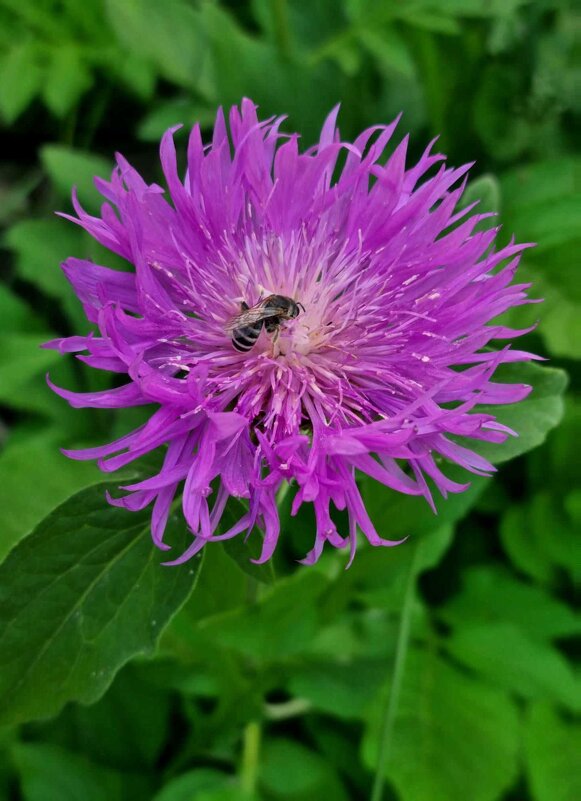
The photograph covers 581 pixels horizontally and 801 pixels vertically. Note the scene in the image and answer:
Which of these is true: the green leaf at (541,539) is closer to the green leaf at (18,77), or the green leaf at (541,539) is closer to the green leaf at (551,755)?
the green leaf at (551,755)

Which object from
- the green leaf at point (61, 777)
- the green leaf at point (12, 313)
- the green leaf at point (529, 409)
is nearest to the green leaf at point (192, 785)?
the green leaf at point (61, 777)

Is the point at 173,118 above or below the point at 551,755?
above

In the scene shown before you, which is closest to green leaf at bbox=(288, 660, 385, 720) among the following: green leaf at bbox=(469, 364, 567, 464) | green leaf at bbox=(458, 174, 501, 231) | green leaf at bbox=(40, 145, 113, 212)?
green leaf at bbox=(469, 364, 567, 464)

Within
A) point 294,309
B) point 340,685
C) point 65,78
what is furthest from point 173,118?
point 340,685

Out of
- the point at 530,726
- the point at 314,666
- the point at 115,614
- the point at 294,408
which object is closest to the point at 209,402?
the point at 294,408

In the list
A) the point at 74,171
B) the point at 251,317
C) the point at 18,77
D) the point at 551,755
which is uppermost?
the point at 18,77

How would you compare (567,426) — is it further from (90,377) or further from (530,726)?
(90,377)

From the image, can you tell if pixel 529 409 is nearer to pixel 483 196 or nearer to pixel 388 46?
pixel 483 196
